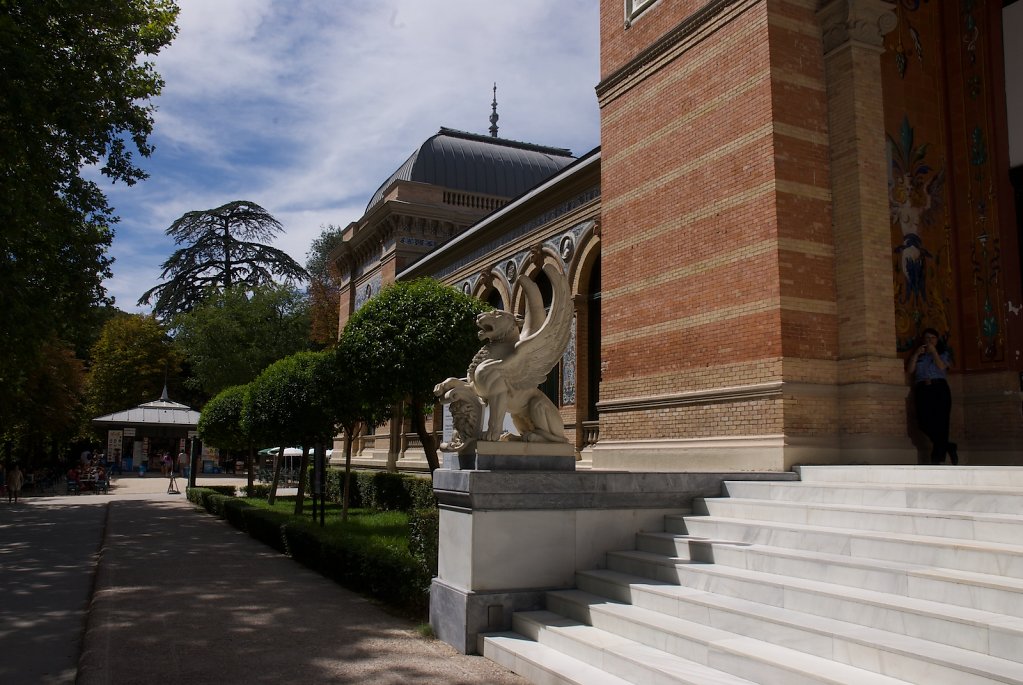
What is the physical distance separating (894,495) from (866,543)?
0.97m

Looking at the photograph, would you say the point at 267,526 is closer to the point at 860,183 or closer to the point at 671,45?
Result: the point at 671,45

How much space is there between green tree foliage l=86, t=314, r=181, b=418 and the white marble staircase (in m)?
52.4

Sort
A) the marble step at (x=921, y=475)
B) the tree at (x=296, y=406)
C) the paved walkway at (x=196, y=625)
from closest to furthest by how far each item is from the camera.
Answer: the paved walkway at (x=196, y=625) < the marble step at (x=921, y=475) < the tree at (x=296, y=406)

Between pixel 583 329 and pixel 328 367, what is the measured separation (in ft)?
18.9

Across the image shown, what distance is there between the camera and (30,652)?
729 cm

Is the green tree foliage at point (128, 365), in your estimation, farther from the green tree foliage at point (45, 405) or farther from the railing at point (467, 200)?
the railing at point (467, 200)

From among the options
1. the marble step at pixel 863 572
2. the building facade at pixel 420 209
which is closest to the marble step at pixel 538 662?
the marble step at pixel 863 572

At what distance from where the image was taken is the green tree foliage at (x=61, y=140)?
12.7 meters

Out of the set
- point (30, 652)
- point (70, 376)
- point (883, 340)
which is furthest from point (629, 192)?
point (70, 376)

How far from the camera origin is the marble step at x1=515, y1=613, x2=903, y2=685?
446cm

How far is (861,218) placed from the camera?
9.91m

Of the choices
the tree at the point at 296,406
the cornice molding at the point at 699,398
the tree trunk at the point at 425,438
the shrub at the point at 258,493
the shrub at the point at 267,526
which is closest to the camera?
the cornice molding at the point at 699,398

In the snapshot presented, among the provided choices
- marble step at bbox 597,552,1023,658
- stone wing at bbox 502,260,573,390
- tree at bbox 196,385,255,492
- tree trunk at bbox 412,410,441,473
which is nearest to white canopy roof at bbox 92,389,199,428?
tree at bbox 196,385,255,492

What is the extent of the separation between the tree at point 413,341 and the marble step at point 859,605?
906 cm
